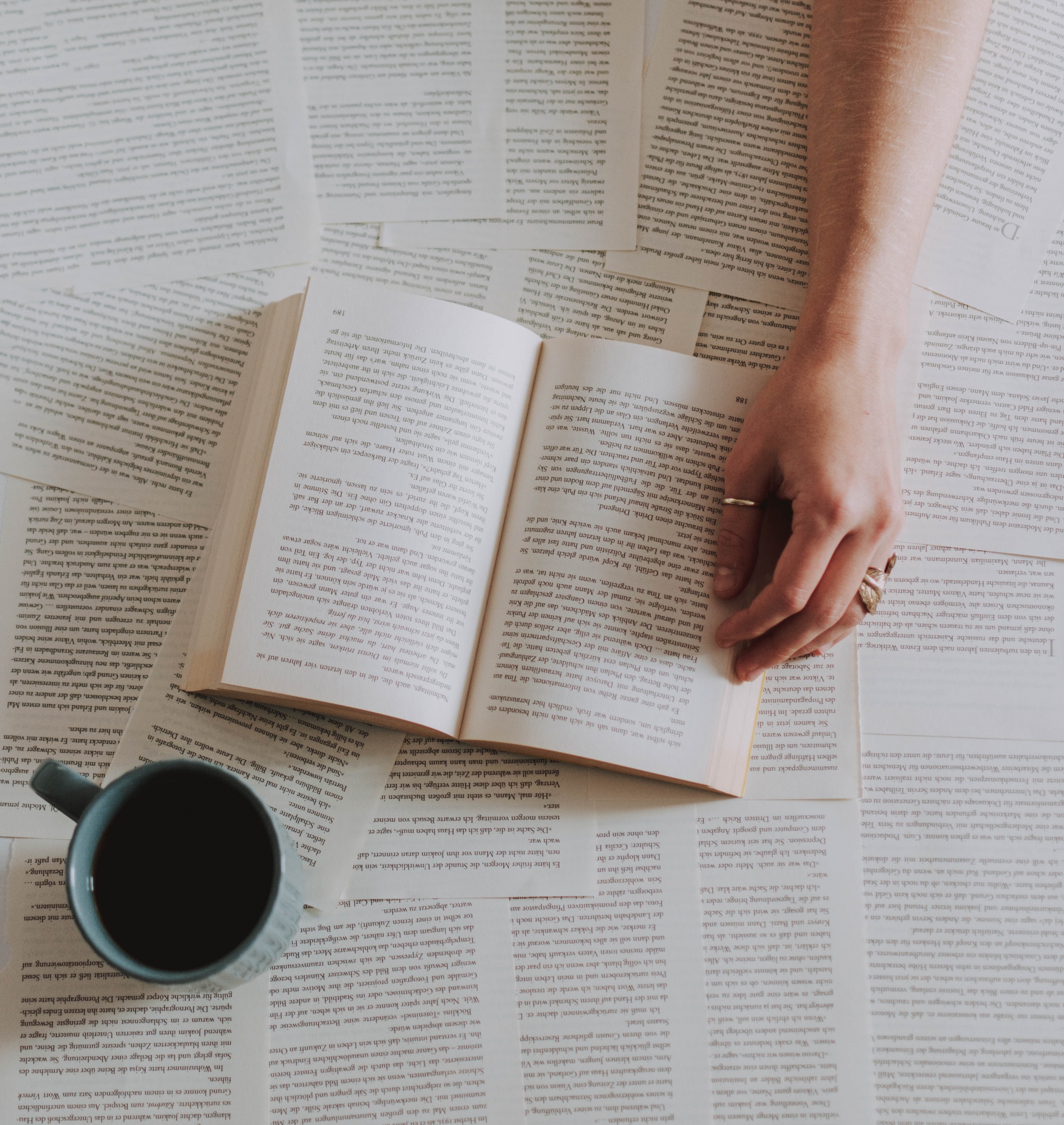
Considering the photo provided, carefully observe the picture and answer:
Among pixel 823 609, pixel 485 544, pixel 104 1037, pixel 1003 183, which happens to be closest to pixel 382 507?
pixel 485 544

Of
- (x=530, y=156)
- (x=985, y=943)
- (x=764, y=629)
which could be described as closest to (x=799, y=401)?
(x=764, y=629)

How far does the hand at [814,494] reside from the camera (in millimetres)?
590

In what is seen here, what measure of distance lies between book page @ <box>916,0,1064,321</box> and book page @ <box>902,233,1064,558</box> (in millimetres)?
20

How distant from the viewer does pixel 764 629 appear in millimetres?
604

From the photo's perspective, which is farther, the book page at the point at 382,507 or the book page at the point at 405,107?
the book page at the point at 405,107

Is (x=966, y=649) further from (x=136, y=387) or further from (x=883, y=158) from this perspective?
(x=136, y=387)

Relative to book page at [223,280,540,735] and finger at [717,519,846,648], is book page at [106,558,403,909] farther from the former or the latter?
finger at [717,519,846,648]

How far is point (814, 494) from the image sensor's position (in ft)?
1.93

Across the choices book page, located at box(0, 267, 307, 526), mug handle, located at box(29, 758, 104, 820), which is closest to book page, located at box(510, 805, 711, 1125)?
mug handle, located at box(29, 758, 104, 820)

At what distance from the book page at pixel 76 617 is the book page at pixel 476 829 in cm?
21

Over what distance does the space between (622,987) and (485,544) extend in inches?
13.0

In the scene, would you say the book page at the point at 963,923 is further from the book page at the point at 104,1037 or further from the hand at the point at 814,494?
the book page at the point at 104,1037

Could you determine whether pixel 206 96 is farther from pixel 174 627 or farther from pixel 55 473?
pixel 174 627

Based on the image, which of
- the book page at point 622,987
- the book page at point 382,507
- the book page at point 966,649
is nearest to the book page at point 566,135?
the book page at point 382,507
